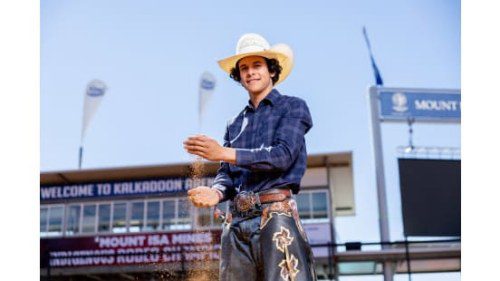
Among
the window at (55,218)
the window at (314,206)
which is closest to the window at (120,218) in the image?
the window at (55,218)

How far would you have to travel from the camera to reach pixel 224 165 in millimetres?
2773

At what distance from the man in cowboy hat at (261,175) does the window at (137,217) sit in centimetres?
2018

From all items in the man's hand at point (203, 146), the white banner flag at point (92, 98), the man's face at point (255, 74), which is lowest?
the man's hand at point (203, 146)

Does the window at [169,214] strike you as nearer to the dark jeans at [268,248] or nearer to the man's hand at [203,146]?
the dark jeans at [268,248]

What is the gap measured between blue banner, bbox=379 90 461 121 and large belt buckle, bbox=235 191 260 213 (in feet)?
59.9

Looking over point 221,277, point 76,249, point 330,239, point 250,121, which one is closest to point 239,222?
point 221,277

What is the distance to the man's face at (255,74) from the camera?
2.66 m

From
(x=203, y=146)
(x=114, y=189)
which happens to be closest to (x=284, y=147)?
(x=203, y=146)

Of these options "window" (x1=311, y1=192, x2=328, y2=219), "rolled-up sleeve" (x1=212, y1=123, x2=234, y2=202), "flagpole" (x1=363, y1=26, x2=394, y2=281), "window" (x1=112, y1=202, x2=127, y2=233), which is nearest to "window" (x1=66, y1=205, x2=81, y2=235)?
"window" (x1=112, y1=202, x2=127, y2=233)

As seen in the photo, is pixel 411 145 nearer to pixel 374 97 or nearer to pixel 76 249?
pixel 374 97

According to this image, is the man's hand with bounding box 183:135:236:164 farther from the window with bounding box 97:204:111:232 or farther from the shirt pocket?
the window with bounding box 97:204:111:232

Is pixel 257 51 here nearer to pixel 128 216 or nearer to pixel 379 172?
pixel 379 172

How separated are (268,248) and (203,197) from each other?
1.01ft
